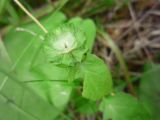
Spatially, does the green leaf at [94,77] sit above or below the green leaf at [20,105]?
above

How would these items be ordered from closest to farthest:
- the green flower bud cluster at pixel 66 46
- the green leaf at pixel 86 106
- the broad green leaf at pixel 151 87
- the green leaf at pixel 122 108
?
the green flower bud cluster at pixel 66 46 → the green leaf at pixel 122 108 → the green leaf at pixel 86 106 → the broad green leaf at pixel 151 87

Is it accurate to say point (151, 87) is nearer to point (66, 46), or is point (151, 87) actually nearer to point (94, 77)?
point (94, 77)

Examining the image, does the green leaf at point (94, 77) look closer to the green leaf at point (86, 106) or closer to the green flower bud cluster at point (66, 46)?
the green flower bud cluster at point (66, 46)

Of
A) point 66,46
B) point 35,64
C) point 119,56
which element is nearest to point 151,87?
point 119,56

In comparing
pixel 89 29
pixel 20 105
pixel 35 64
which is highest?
pixel 89 29

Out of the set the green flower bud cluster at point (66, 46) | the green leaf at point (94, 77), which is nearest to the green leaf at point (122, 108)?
the green leaf at point (94, 77)

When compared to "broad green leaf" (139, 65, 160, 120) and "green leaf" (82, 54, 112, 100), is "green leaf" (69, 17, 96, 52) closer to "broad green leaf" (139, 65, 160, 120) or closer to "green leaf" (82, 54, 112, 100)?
"green leaf" (82, 54, 112, 100)
